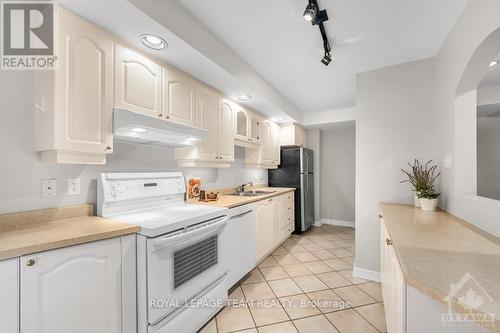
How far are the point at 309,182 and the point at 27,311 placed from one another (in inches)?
161

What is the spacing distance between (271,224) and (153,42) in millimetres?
2498

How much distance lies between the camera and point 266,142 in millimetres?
3621

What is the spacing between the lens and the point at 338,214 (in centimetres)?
475

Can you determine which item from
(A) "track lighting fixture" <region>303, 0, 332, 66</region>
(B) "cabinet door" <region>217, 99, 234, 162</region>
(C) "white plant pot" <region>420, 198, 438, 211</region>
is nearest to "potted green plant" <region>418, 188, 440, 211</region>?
(C) "white plant pot" <region>420, 198, 438, 211</region>

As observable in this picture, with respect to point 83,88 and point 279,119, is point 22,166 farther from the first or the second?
point 279,119

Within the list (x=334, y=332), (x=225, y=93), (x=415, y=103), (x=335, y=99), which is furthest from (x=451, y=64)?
(x=334, y=332)

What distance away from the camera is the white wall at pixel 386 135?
7.16 feet

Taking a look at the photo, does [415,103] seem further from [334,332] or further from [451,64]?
[334,332]

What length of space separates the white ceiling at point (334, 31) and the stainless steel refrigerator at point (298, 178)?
1.72 meters

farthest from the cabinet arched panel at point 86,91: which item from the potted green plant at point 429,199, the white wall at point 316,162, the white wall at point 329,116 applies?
the white wall at point 316,162

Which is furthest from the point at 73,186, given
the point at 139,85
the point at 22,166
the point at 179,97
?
the point at 179,97

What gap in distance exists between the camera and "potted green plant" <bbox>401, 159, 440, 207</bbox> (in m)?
1.95

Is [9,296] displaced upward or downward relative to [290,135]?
downward

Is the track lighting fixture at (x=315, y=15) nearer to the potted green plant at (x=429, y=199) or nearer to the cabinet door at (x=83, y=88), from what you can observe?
the cabinet door at (x=83, y=88)
